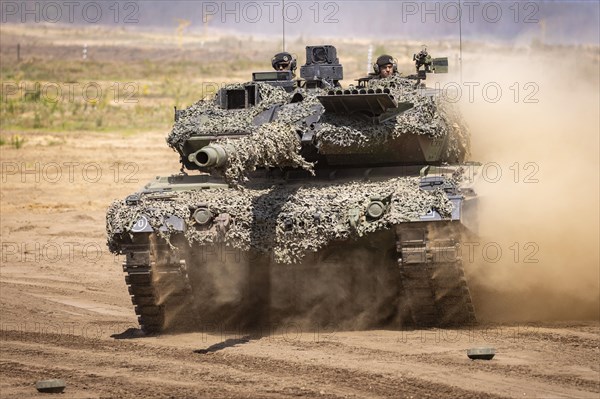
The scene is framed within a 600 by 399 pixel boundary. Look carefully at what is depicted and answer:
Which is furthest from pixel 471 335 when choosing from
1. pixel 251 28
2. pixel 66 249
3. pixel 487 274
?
pixel 251 28

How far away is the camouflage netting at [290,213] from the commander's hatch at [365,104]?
0.79 m

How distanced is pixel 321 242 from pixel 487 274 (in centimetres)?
215

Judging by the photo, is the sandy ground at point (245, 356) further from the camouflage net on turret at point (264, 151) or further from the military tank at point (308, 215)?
the camouflage net on turret at point (264, 151)

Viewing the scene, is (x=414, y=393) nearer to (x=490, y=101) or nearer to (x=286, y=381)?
(x=286, y=381)

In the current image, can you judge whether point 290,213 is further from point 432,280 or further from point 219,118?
point 219,118

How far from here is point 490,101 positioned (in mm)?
17891

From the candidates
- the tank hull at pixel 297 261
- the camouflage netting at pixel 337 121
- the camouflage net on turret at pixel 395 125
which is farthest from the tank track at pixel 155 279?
the camouflage net on turret at pixel 395 125

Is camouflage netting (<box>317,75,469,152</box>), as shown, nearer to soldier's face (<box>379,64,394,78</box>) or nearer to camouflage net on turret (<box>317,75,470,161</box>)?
camouflage net on turret (<box>317,75,470,161</box>)

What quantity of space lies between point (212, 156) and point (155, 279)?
231 cm

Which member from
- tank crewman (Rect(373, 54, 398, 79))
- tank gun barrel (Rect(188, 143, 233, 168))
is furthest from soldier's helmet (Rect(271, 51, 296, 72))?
tank gun barrel (Rect(188, 143, 233, 168))

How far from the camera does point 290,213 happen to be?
12.8 meters

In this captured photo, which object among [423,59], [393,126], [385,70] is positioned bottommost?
[393,126]

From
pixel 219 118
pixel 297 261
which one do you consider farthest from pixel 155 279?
pixel 219 118

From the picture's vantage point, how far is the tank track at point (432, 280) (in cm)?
1228
